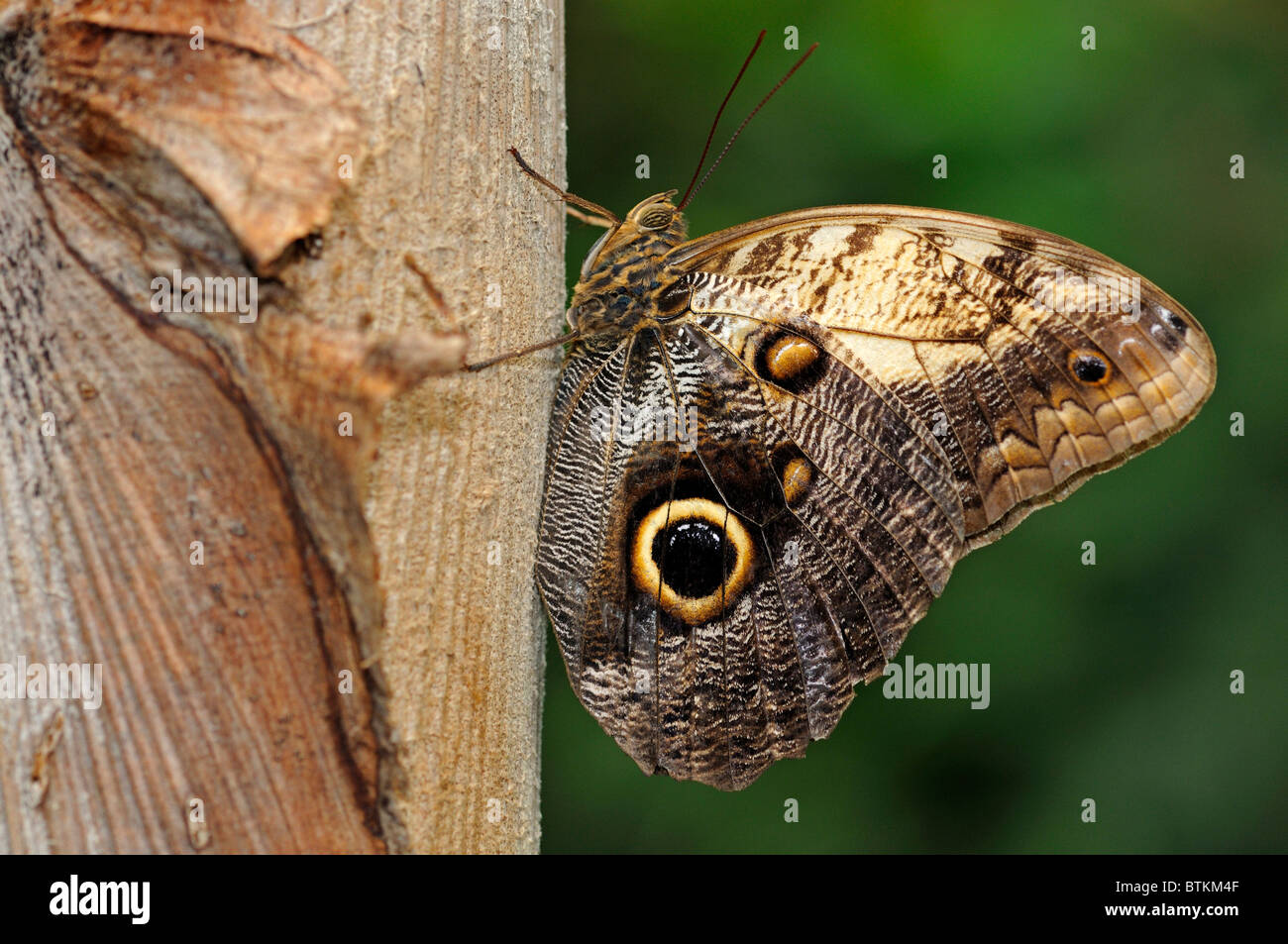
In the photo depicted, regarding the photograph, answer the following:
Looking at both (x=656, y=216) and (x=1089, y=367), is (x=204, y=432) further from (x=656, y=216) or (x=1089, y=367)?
(x=1089, y=367)

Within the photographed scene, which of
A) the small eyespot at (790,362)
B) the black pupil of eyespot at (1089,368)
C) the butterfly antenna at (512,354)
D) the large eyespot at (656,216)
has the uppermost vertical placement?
the large eyespot at (656,216)

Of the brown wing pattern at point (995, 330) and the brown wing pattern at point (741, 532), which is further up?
the brown wing pattern at point (995, 330)

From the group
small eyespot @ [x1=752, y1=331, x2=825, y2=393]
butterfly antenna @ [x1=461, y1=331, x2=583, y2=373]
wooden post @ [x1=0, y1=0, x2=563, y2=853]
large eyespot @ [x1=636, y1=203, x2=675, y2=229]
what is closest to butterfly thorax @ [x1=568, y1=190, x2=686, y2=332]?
large eyespot @ [x1=636, y1=203, x2=675, y2=229]

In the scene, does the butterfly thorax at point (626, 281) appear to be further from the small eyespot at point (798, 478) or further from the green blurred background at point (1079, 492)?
the green blurred background at point (1079, 492)

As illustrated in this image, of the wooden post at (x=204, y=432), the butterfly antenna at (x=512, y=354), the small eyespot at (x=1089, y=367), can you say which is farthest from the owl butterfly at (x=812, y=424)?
the wooden post at (x=204, y=432)

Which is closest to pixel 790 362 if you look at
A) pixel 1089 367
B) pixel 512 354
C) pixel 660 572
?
pixel 660 572

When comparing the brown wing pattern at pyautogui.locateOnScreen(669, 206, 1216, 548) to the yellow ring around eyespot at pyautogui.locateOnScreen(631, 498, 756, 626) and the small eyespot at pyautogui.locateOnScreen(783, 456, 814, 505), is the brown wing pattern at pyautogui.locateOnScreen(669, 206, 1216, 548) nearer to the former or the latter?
the small eyespot at pyautogui.locateOnScreen(783, 456, 814, 505)

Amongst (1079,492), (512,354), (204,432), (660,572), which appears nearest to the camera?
(204,432)
